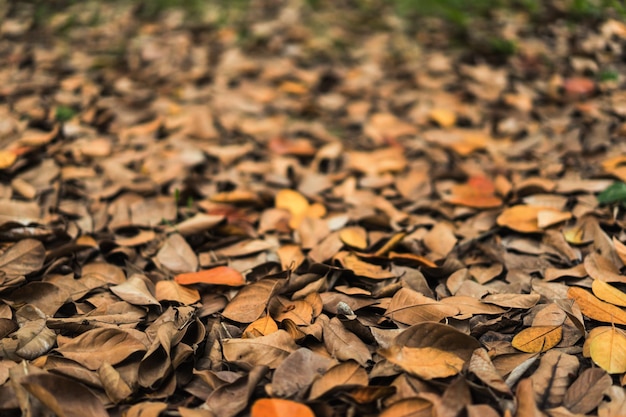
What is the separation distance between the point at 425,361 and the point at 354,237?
1.90ft

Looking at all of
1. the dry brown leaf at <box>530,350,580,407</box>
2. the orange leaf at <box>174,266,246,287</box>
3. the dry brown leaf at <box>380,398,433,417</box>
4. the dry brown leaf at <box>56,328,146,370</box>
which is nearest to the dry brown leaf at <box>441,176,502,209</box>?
the dry brown leaf at <box>530,350,580,407</box>

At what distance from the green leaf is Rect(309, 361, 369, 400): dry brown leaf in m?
1.07

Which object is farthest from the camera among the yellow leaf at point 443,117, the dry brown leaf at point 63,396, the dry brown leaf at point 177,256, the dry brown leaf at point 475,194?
the yellow leaf at point 443,117

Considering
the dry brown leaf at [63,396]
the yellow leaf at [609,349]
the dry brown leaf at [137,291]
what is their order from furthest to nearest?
the dry brown leaf at [137,291]
the yellow leaf at [609,349]
the dry brown leaf at [63,396]

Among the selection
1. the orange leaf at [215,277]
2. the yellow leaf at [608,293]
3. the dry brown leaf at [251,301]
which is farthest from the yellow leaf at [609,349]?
the orange leaf at [215,277]

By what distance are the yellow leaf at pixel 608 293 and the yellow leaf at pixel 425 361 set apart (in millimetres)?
466

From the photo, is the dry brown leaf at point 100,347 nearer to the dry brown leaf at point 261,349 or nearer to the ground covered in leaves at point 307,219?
the ground covered in leaves at point 307,219

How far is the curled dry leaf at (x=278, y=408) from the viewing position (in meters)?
1.09

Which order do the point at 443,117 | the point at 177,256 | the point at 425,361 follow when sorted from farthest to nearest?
the point at 443,117
the point at 177,256
the point at 425,361

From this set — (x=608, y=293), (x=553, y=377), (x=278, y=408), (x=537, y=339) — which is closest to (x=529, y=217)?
(x=608, y=293)

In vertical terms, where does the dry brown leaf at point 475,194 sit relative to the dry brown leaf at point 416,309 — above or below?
below

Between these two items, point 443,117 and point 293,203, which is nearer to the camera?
point 293,203

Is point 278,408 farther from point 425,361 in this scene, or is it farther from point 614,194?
point 614,194

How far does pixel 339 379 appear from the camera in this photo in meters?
1.17
